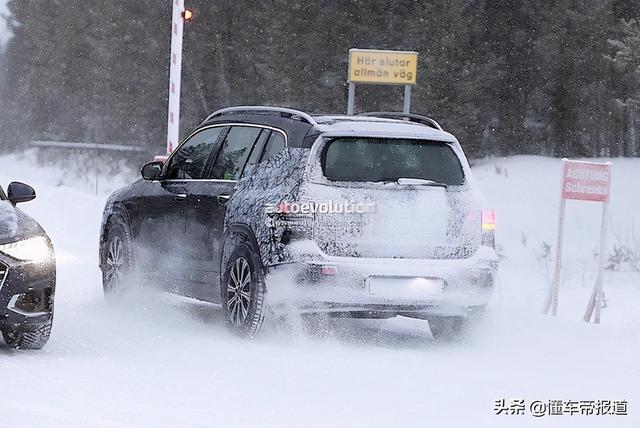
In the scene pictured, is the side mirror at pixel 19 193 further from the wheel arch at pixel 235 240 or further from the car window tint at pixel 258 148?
the car window tint at pixel 258 148

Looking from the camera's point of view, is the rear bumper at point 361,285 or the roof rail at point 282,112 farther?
the roof rail at point 282,112

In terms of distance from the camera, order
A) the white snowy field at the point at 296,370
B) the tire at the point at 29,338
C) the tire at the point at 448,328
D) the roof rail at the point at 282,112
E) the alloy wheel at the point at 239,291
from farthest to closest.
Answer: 1. the tire at the point at 448,328
2. the roof rail at the point at 282,112
3. the alloy wheel at the point at 239,291
4. the tire at the point at 29,338
5. the white snowy field at the point at 296,370

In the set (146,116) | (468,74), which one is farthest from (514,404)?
(146,116)

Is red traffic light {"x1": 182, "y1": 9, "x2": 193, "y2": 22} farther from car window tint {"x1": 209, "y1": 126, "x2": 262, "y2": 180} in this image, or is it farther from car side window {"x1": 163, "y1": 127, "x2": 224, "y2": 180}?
car window tint {"x1": 209, "y1": 126, "x2": 262, "y2": 180}

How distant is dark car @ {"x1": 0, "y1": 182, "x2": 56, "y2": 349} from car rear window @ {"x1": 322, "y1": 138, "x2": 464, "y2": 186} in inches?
84.9

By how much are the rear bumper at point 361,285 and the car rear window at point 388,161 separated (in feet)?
2.10

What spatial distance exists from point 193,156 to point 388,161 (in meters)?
2.20

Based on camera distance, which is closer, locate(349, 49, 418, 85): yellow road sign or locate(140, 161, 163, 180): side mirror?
locate(140, 161, 163, 180): side mirror

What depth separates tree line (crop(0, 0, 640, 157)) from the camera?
1553 inches

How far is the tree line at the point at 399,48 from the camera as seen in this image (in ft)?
129

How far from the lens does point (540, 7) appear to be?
4188 cm

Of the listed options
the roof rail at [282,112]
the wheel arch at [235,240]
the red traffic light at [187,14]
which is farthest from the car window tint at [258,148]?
the red traffic light at [187,14]

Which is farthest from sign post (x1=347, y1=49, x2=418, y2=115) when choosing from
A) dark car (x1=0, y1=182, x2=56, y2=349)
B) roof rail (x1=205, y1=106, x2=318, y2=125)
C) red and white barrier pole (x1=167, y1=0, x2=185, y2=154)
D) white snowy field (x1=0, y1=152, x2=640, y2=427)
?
dark car (x1=0, y1=182, x2=56, y2=349)

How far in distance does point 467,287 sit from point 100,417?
394 centimetres
